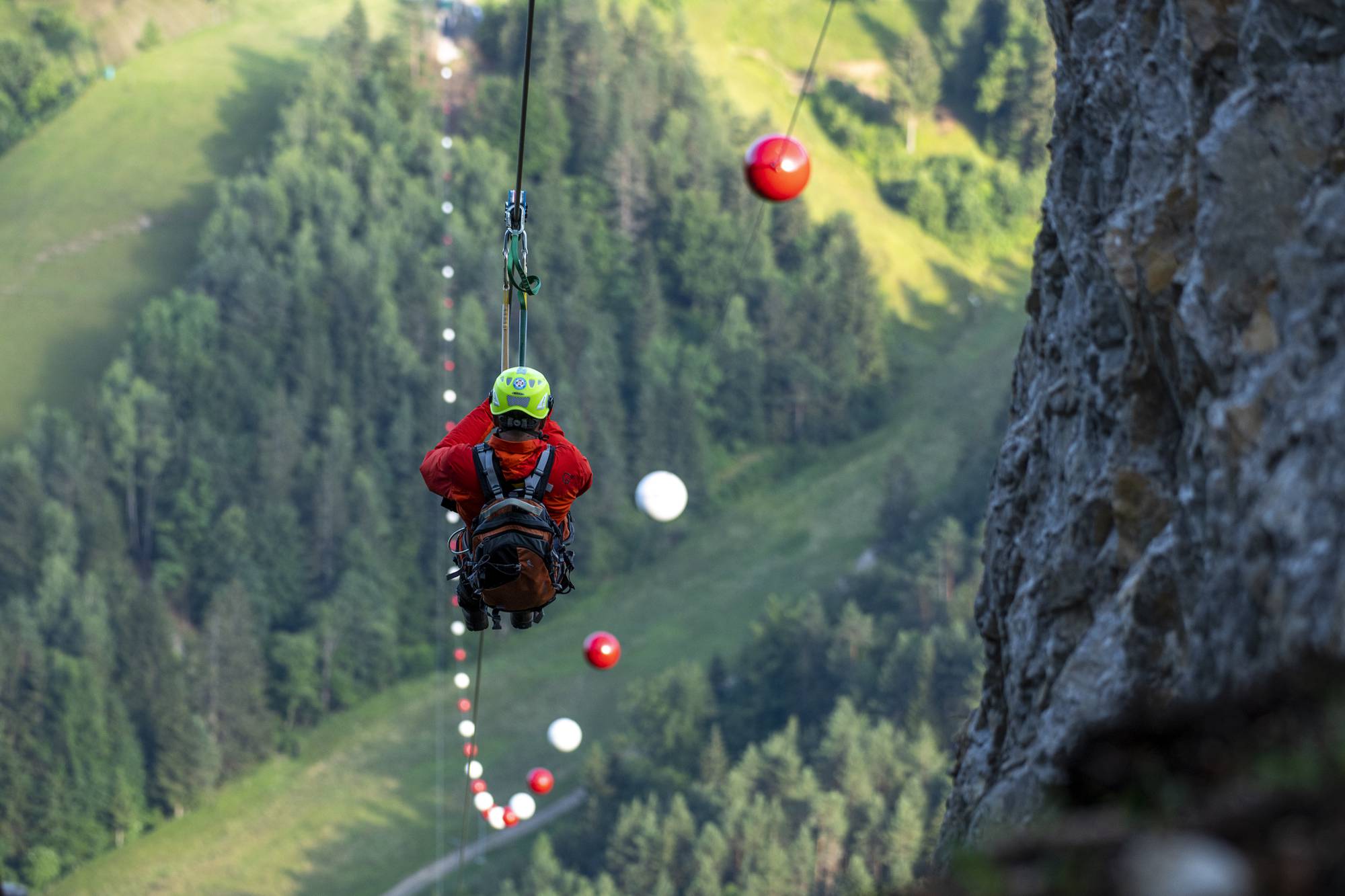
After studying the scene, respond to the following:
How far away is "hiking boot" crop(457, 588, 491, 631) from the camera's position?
11594 mm

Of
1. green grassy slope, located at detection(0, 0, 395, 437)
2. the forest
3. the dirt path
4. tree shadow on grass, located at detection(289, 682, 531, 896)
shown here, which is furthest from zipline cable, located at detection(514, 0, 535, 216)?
the forest

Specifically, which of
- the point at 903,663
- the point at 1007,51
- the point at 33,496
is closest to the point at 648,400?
the point at 903,663

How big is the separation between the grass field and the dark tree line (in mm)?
1893

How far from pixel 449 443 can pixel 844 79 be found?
87694 mm

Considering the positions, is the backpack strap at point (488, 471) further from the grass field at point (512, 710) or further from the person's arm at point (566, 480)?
the grass field at point (512, 710)

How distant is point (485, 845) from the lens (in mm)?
50750

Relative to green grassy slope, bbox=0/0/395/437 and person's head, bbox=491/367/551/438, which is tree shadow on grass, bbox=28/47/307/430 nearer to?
green grassy slope, bbox=0/0/395/437

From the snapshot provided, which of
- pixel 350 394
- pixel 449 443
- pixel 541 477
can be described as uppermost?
pixel 350 394

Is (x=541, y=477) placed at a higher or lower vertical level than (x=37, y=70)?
lower

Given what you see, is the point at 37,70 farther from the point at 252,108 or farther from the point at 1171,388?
the point at 1171,388

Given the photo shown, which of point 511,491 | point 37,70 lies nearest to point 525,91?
point 511,491

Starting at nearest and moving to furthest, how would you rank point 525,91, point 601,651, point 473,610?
1. point 473,610
2. point 525,91
3. point 601,651

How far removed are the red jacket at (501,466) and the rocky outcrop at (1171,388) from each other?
300 cm

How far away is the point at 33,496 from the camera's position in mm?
63406
